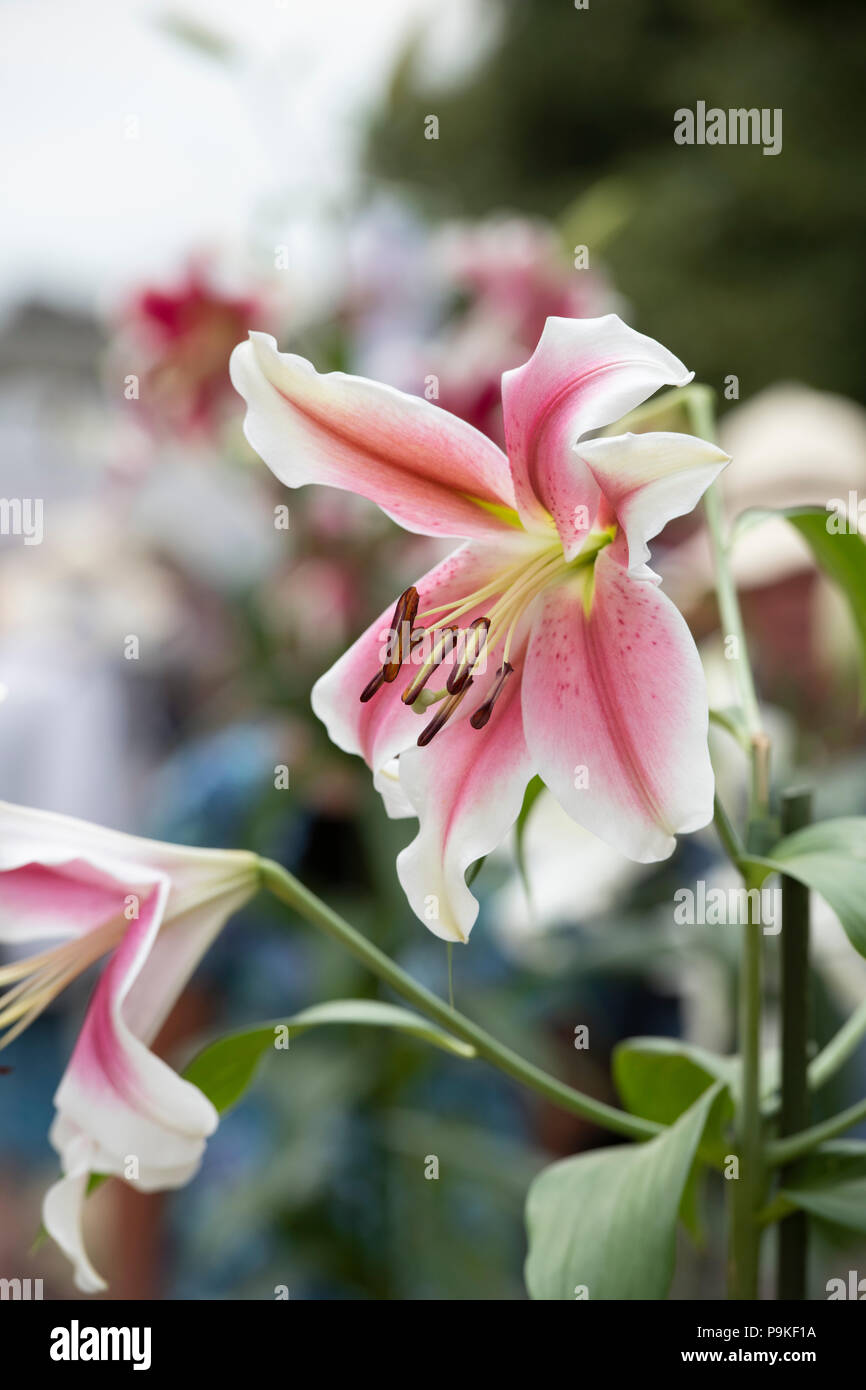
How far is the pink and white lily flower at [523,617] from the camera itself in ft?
0.64

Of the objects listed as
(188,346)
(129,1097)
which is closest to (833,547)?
(129,1097)

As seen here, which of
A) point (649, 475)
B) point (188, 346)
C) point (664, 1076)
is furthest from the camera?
point (188, 346)

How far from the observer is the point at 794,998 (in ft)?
0.84

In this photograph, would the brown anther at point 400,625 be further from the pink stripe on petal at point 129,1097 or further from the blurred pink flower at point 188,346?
the blurred pink flower at point 188,346

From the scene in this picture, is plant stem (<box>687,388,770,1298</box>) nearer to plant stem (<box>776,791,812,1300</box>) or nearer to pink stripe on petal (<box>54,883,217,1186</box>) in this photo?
plant stem (<box>776,791,812,1300</box>)

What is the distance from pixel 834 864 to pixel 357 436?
112mm

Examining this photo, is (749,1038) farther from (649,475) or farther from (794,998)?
(649,475)

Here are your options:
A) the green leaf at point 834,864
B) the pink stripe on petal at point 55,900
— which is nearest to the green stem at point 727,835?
the green leaf at point 834,864

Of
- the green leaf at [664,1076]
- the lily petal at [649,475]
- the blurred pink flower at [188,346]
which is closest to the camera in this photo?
the lily petal at [649,475]

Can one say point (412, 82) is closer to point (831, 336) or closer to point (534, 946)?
point (534, 946)

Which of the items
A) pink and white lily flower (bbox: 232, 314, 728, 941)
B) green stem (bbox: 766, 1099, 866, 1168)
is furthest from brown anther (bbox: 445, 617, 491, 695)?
green stem (bbox: 766, 1099, 866, 1168)

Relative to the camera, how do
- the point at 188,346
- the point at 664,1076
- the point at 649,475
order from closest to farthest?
1. the point at 649,475
2. the point at 664,1076
3. the point at 188,346

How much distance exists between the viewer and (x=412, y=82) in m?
0.68

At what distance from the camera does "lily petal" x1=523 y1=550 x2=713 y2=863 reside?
0.20 m
